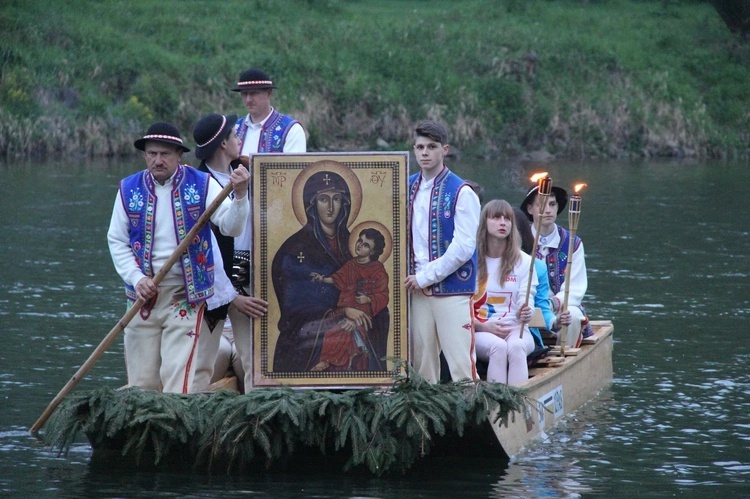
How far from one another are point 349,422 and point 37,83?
26134 millimetres

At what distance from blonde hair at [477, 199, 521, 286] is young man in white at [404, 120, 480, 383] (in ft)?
2.70

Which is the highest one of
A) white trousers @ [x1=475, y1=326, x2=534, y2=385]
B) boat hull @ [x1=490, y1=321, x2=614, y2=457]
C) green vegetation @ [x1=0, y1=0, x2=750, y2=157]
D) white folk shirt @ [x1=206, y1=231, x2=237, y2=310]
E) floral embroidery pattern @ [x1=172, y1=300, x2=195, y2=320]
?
green vegetation @ [x1=0, y1=0, x2=750, y2=157]

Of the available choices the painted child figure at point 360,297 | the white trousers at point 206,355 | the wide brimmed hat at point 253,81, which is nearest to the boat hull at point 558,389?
the painted child figure at point 360,297

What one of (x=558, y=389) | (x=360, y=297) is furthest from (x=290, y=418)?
(x=558, y=389)

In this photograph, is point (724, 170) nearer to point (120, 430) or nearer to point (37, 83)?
point (37, 83)

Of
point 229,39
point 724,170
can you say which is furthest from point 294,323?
point 229,39

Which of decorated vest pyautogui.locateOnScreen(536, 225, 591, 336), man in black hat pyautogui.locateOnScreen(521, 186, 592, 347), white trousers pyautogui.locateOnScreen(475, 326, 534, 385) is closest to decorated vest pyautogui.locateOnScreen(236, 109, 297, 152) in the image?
white trousers pyautogui.locateOnScreen(475, 326, 534, 385)

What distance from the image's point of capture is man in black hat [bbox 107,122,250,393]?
8.16 metres

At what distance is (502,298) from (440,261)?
4.16 ft

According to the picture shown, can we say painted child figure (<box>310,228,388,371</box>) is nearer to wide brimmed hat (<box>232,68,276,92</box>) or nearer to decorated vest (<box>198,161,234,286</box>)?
decorated vest (<box>198,161,234,286</box>)

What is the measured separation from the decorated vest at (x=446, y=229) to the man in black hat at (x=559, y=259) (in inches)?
79.2

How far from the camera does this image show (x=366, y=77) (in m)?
35.9

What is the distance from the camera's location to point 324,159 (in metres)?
8.21

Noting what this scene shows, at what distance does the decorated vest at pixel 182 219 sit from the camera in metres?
8.16
